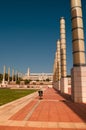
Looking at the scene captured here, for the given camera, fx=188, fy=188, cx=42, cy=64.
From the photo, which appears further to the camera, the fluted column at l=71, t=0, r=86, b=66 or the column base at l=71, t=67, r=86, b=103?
the fluted column at l=71, t=0, r=86, b=66

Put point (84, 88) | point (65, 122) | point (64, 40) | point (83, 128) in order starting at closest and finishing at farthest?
point (83, 128) → point (65, 122) → point (84, 88) → point (64, 40)

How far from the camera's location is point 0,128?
6492 millimetres

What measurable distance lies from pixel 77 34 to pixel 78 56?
1989 mm

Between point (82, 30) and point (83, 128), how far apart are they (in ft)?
39.0

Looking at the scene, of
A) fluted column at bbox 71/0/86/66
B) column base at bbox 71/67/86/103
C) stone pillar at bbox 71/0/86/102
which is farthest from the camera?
fluted column at bbox 71/0/86/66

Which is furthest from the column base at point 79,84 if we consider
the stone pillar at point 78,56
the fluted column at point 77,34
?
the fluted column at point 77,34

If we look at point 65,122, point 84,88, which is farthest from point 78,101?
point 65,122

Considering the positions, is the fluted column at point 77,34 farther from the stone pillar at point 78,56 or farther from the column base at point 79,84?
the column base at point 79,84

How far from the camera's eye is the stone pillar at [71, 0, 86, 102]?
15.3 meters

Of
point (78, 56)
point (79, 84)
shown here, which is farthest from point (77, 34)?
point (79, 84)

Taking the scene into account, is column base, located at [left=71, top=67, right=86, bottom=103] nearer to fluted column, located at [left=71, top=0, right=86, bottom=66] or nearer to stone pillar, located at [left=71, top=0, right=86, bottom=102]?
stone pillar, located at [left=71, top=0, right=86, bottom=102]

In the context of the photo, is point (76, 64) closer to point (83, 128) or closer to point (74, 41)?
point (74, 41)

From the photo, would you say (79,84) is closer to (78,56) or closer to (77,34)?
(78,56)

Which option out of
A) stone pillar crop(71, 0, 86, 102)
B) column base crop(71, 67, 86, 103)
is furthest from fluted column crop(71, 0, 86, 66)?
column base crop(71, 67, 86, 103)
